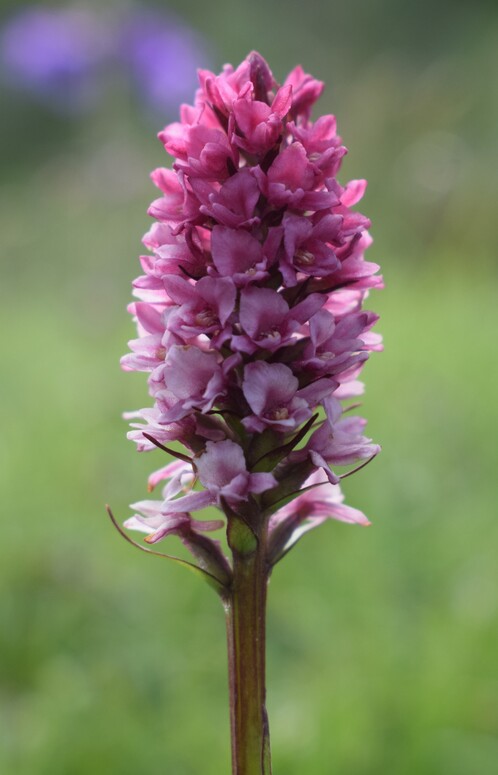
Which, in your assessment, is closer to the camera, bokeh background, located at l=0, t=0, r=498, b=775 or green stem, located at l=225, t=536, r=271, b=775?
green stem, located at l=225, t=536, r=271, b=775

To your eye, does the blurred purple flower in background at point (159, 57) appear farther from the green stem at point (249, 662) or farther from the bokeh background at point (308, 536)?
the green stem at point (249, 662)

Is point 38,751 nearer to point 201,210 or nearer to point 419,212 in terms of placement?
point 201,210

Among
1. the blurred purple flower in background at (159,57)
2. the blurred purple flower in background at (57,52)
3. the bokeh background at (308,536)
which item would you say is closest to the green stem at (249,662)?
the bokeh background at (308,536)

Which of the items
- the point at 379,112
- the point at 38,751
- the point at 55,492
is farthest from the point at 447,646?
the point at 379,112

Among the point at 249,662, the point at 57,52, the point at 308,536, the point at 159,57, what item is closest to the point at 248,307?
the point at 249,662

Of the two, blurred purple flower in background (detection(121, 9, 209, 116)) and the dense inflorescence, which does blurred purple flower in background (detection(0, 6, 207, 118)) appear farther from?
the dense inflorescence

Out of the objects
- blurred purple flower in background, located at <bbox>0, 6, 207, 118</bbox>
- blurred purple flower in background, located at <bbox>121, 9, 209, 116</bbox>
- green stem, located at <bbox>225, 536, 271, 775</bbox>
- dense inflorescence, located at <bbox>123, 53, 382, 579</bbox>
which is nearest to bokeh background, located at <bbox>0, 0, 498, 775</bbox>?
blurred purple flower in background, located at <bbox>0, 6, 207, 118</bbox>
